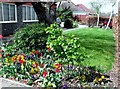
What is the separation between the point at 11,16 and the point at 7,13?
0.68 m

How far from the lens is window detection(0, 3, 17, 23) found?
60.8 ft

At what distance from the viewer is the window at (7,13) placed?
1852cm

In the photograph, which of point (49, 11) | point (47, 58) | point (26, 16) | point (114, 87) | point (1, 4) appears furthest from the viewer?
point (26, 16)

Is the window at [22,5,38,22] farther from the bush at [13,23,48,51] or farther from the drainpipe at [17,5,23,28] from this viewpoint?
the bush at [13,23,48,51]

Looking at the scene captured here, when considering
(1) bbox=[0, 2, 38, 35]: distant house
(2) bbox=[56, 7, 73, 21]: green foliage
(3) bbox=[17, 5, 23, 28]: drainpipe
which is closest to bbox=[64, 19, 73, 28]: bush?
(2) bbox=[56, 7, 73, 21]: green foliage

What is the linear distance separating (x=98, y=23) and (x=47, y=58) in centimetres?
2550

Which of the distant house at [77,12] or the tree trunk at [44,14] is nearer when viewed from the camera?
the tree trunk at [44,14]

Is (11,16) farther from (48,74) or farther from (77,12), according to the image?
(77,12)

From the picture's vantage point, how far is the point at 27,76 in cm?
596

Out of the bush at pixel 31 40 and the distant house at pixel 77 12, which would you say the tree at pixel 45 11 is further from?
the distant house at pixel 77 12

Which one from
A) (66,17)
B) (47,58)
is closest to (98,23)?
(66,17)

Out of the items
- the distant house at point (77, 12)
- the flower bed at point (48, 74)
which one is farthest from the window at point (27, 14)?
the flower bed at point (48, 74)

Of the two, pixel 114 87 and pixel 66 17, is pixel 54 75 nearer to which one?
pixel 114 87

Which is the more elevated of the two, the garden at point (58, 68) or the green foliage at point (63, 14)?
the green foliage at point (63, 14)
